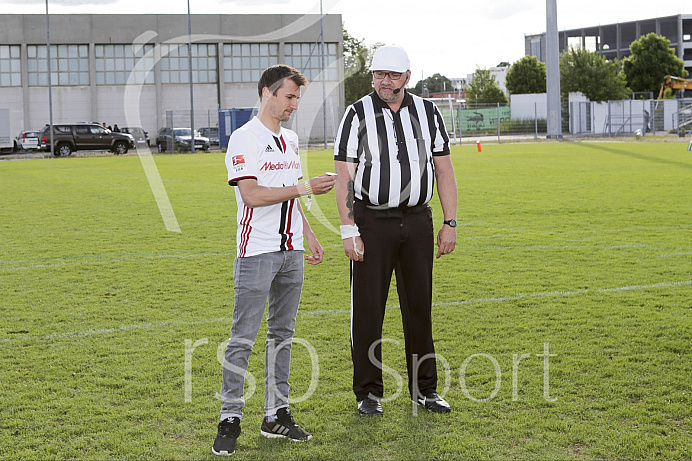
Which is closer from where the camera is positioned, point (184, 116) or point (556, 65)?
point (556, 65)

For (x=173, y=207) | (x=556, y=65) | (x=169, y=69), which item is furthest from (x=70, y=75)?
(x=173, y=207)

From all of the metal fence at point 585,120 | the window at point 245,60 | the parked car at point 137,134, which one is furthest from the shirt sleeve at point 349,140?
the window at point 245,60

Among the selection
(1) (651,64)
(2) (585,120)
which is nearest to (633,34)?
(1) (651,64)

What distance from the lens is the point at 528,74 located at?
2825 inches

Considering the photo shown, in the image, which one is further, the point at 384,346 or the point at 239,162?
the point at 384,346

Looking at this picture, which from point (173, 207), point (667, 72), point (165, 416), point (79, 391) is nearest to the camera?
point (165, 416)

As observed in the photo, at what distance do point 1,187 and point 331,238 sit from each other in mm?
13467

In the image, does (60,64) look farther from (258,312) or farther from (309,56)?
(258,312)

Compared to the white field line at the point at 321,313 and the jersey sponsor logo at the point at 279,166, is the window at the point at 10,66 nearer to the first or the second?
the white field line at the point at 321,313

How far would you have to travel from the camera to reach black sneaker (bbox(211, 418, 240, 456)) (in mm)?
4039

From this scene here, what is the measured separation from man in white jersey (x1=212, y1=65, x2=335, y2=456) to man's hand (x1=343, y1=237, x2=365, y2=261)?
37 centimetres

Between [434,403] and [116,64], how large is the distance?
5956 centimetres

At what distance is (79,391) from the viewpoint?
16.7ft

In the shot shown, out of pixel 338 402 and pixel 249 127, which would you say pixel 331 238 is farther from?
pixel 249 127
